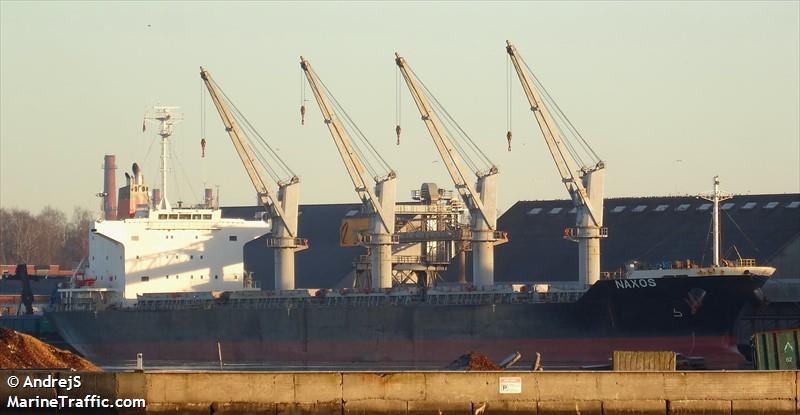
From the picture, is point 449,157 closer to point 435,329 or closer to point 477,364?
point 435,329

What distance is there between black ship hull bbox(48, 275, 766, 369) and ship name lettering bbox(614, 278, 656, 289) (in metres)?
0.04

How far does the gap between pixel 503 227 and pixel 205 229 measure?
51.3ft

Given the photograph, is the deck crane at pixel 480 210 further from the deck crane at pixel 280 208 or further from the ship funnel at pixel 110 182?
the ship funnel at pixel 110 182

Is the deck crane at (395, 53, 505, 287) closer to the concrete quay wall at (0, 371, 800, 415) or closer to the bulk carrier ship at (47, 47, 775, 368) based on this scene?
the bulk carrier ship at (47, 47, 775, 368)

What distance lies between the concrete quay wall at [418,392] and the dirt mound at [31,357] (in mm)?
4752

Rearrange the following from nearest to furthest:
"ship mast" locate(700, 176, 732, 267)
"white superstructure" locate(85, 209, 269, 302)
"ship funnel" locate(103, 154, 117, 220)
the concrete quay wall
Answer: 1. the concrete quay wall
2. "ship mast" locate(700, 176, 732, 267)
3. "white superstructure" locate(85, 209, 269, 302)
4. "ship funnel" locate(103, 154, 117, 220)

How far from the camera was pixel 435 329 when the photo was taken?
60.4 meters

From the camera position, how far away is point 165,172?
73188 millimetres

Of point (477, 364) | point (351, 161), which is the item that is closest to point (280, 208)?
point (351, 161)

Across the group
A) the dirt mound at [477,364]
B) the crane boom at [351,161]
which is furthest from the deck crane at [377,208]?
the dirt mound at [477,364]

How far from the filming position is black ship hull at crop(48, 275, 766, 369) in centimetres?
5484

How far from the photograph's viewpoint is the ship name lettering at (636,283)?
55.8m

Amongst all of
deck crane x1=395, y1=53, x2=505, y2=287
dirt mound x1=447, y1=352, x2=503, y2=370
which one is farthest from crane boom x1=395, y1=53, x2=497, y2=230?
dirt mound x1=447, y1=352, x2=503, y2=370

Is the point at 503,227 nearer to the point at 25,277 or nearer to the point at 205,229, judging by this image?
the point at 205,229
